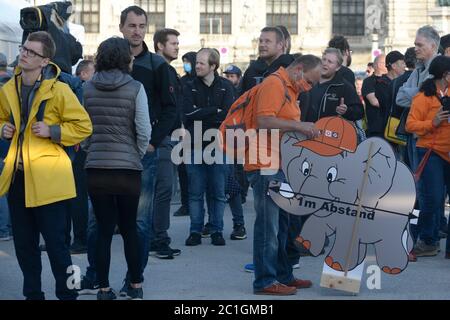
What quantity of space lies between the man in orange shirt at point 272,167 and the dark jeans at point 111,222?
1.03 m

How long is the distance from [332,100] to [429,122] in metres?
0.99

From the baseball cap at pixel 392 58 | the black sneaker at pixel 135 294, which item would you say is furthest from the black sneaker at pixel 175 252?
the baseball cap at pixel 392 58

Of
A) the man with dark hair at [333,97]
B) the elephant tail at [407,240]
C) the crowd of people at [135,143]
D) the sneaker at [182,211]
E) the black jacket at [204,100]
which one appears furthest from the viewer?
the sneaker at [182,211]

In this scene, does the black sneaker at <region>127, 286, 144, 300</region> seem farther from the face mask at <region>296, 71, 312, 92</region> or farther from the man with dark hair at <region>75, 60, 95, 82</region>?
the man with dark hair at <region>75, 60, 95, 82</region>

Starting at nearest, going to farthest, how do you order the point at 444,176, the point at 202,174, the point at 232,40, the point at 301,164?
the point at 301,164 < the point at 444,176 < the point at 202,174 < the point at 232,40

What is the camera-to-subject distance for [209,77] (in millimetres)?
12281

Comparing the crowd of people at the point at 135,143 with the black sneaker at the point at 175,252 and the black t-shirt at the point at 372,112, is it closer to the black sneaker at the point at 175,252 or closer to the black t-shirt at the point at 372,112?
the black sneaker at the point at 175,252

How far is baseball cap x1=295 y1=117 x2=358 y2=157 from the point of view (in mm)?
8797

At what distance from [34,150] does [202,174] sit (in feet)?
14.6

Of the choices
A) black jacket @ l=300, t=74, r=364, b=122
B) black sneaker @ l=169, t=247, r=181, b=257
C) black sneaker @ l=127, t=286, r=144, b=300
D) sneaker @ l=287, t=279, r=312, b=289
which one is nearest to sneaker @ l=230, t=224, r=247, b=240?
black sneaker @ l=169, t=247, r=181, b=257

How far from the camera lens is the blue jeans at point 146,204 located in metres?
8.86
